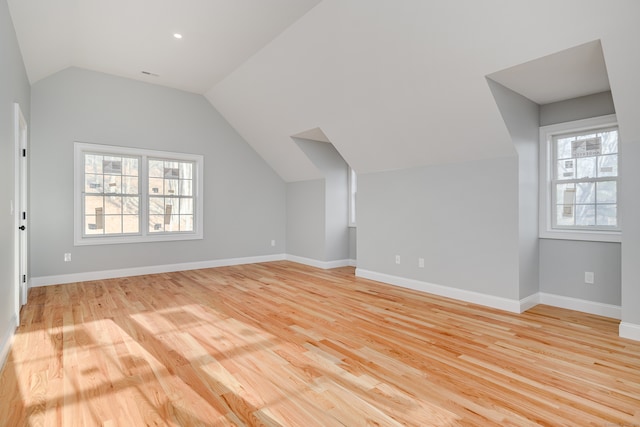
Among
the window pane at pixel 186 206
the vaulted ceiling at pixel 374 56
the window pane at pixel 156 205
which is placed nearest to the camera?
the vaulted ceiling at pixel 374 56

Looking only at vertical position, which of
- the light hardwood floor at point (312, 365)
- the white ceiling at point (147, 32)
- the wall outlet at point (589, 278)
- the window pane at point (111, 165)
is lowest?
the light hardwood floor at point (312, 365)

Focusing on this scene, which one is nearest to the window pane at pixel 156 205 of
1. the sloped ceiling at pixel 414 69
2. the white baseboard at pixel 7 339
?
the sloped ceiling at pixel 414 69

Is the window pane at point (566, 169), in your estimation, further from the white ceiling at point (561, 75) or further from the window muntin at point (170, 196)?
the window muntin at point (170, 196)

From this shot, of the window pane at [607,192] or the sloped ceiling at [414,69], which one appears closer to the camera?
the sloped ceiling at [414,69]

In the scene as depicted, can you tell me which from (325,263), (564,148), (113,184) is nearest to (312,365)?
(564,148)

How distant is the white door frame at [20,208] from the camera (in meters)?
3.21

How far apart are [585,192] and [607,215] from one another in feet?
1.05

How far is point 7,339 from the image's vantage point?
2699 millimetres

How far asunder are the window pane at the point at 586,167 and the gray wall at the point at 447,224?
784 mm

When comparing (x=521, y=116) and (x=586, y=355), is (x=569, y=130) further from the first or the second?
(x=586, y=355)

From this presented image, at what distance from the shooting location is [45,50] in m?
3.99

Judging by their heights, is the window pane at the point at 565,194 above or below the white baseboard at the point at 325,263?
above

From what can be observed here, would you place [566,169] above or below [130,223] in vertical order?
above

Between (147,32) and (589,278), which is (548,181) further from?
(147,32)
